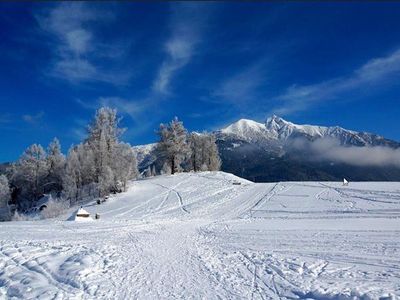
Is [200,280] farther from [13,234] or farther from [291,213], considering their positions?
[291,213]

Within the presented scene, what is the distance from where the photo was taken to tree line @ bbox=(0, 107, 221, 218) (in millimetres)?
65500

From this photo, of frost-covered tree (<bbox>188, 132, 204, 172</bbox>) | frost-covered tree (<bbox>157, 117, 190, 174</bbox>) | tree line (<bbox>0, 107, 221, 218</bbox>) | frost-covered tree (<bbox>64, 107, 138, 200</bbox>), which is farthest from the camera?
frost-covered tree (<bbox>188, 132, 204, 172</bbox>)

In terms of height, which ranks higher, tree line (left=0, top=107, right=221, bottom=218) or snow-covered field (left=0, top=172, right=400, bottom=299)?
tree line (left=0, top=107, right=221, bottom=218)

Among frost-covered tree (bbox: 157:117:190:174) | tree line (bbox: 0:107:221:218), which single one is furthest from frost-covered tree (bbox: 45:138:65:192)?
frost-covered tree (bbox: 157:117:190:174)

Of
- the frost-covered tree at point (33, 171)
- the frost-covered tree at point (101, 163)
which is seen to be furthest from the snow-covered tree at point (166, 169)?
the frost-covered tree at point (33, 171)

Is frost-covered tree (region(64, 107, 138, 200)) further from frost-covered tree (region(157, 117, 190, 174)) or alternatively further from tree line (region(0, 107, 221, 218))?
frost-covered tree (region(157, 117, 190, 174))

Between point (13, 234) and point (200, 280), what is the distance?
18.7m

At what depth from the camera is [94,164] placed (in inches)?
2702

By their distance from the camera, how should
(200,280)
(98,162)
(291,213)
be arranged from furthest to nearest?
(98,162), (291,213), (200,280)

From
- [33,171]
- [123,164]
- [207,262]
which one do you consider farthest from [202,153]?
[207,262]

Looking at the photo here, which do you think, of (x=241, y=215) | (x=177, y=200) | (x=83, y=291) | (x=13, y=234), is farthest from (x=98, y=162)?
(x=83, y=291)

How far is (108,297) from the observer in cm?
1210

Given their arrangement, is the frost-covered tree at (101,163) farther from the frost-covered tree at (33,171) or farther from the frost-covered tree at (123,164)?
the frost-covered tree at (33,171)

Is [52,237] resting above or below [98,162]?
below
